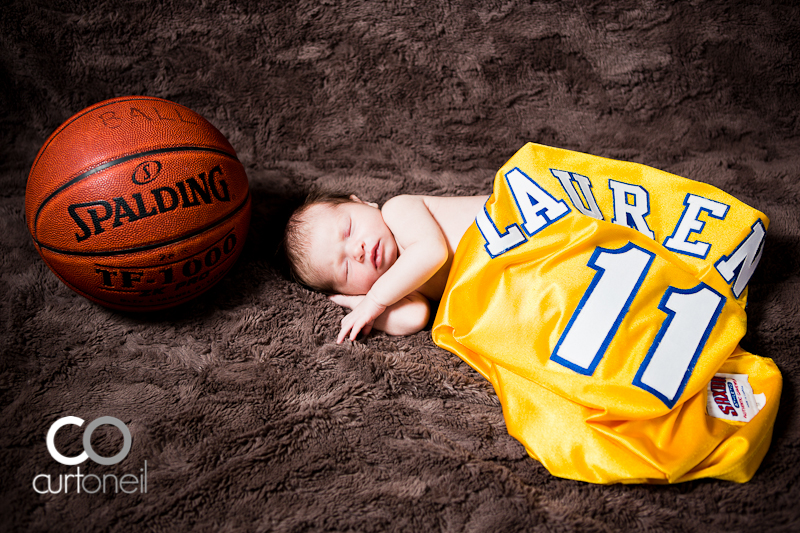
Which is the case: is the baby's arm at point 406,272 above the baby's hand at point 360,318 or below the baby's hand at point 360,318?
above

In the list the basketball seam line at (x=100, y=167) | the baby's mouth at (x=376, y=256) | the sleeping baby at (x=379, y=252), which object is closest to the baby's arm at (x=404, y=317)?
the sleeping baby at (x=379, y=252)

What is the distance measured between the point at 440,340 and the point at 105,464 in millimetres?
812

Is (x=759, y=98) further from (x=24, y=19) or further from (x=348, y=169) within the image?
(x=24, y=19)

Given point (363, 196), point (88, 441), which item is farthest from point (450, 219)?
point (88, 441)

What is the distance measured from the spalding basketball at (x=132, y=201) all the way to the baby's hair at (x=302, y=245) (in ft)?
0.77

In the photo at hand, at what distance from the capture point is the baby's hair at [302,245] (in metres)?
1.45

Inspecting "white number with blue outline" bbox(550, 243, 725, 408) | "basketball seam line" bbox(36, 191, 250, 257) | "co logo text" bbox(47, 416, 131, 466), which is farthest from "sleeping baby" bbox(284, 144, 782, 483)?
"co logo text" bbox(47, 416, 131, 466)

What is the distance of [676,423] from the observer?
1.04 metres

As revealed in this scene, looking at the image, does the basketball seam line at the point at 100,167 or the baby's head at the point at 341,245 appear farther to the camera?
the baby's head at the point at 341,245

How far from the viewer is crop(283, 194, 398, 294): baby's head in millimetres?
1413

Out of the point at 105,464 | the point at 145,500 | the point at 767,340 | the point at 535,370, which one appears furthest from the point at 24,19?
the point at 767,340

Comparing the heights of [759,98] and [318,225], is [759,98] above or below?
above

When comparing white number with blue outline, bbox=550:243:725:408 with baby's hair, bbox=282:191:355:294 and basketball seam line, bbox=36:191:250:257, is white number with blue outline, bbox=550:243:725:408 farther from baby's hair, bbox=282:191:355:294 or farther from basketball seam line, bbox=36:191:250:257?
basketball seam line, bbox=36:191:250:257

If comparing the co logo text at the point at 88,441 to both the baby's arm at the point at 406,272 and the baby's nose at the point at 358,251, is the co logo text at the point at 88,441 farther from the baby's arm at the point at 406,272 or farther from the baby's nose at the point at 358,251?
the baby's nose at the point at 358,251
